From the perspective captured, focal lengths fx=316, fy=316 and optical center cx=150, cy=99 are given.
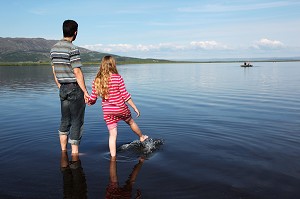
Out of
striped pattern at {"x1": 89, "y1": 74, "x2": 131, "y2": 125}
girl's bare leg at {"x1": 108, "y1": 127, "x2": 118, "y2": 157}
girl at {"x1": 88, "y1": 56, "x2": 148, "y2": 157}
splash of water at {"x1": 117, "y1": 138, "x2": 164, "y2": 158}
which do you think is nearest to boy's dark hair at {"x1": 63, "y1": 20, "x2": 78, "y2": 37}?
girl at {"x1": 88, "y1": 56, "x2": 148, "y2": 157}

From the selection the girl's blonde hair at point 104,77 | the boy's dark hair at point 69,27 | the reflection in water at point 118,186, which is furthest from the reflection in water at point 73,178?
the boy's dark hair at point 69,27

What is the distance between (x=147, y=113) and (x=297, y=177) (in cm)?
1006

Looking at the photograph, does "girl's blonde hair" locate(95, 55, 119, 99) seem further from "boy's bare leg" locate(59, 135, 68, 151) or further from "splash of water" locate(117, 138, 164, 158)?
"splash of water" locate(117, 138, 164, 158)

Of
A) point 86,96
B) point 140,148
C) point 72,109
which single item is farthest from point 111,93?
point 140,148

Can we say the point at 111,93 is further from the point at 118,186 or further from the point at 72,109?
the point at 118,186

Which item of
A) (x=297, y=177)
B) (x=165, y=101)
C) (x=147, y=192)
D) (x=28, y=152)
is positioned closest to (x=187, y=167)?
(x=147, y=192)

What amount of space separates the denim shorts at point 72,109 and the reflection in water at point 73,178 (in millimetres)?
555

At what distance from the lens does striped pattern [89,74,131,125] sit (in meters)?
8.33

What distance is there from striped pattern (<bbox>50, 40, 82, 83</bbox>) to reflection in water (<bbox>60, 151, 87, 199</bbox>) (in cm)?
212

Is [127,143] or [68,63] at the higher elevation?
[68,63]

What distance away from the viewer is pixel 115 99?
8422 mm

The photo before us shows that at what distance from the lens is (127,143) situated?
10.3 meters

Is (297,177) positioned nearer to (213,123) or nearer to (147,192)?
(147,192)

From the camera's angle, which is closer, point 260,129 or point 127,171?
point 127,171
